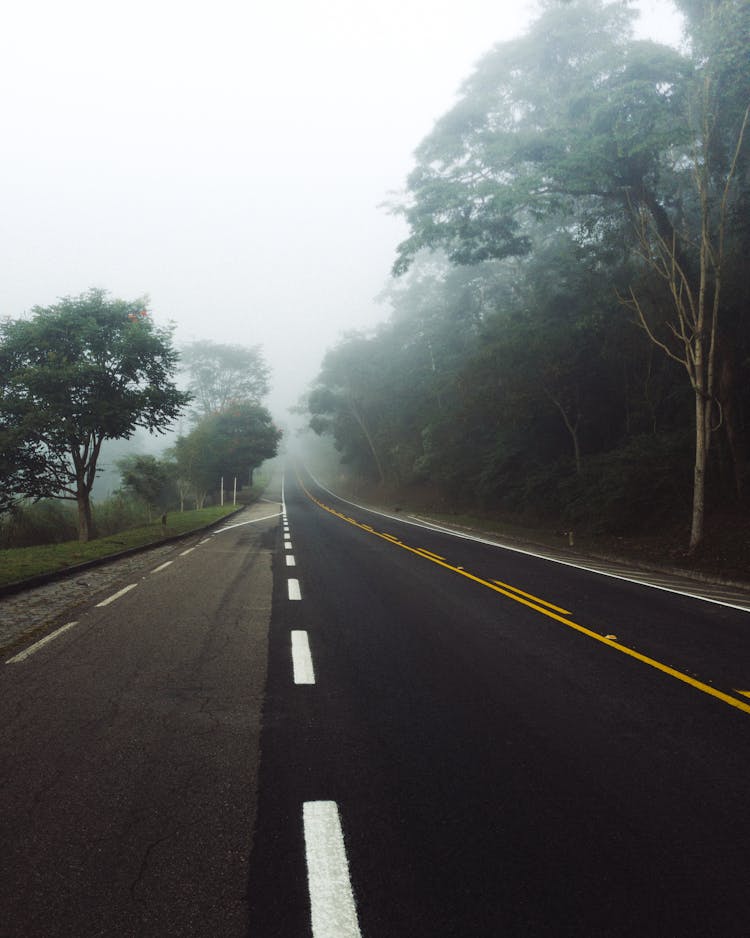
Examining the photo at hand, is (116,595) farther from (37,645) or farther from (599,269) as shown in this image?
(599,269)

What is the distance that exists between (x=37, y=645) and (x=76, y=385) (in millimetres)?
16565

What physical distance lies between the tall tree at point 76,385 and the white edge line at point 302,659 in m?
16.7

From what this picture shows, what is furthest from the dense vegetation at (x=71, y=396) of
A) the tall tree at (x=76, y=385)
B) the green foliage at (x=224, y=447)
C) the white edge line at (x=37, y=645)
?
the green foliage at (x=224, y=447)

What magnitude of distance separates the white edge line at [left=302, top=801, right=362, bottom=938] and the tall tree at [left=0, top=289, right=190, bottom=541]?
1980 cm

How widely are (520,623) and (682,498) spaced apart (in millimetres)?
12276

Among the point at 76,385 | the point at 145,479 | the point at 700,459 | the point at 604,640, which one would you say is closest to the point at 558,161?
the point at 700,459

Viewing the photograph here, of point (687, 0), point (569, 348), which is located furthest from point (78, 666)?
point (687, 0)

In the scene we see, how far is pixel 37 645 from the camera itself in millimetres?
6098

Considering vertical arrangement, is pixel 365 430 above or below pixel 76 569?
above

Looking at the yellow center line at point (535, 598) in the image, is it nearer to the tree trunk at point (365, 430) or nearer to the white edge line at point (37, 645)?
the white edge line at point (37, 645)

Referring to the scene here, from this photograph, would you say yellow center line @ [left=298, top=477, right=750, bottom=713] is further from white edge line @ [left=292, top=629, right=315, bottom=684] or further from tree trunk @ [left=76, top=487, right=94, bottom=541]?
tree trunk @ [left=76, top=487, right=94, bottom=541]

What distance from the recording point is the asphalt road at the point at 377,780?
2.33 meters

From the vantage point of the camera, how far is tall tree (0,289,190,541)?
19156mm

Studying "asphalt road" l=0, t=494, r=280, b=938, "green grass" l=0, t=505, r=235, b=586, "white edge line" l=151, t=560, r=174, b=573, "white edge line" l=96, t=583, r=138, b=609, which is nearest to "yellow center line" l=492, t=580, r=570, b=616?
"asphalt road" l=0, t=494, r=280, b=938
